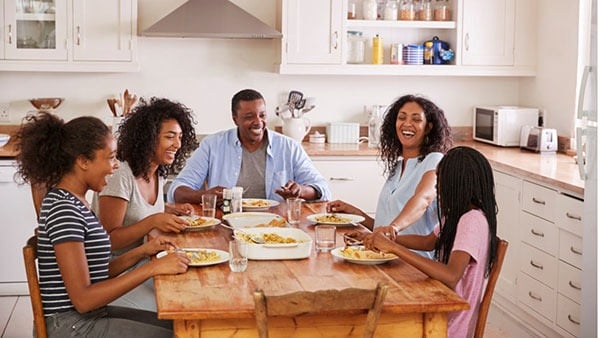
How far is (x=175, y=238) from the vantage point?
3564mm

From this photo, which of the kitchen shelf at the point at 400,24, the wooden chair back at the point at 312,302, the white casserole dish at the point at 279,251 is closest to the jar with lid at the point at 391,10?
the kitchen shelf at the point at 400,24

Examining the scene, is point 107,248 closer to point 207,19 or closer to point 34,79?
point 207,19

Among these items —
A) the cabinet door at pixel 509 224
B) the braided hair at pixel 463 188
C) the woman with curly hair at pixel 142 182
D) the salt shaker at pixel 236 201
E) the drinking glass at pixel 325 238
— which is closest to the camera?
the braided hair at pixel 463 188

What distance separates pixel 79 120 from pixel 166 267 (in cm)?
56

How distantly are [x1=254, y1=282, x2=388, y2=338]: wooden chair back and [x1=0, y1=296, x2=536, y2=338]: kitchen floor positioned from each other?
258 cm

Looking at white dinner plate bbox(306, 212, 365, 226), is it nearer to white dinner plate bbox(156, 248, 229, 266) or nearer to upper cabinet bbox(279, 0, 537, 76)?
white dinner plate bbox(156, 248, 229, 266)

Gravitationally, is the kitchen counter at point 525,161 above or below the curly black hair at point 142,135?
below

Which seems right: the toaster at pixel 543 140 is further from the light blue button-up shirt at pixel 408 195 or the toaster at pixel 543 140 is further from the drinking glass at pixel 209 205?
the drinking glass at pixel 209 205

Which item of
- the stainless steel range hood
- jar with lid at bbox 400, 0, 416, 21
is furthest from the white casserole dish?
jar with lid at bbox 400, 0, 416, 21

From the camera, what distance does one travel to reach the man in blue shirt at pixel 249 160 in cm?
470

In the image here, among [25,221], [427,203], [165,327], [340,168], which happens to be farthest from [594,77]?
[25,221]

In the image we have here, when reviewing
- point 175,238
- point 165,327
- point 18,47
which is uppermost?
point 18,47

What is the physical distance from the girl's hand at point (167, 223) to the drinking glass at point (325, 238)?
594mm

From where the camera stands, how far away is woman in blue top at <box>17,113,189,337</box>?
285 cm
